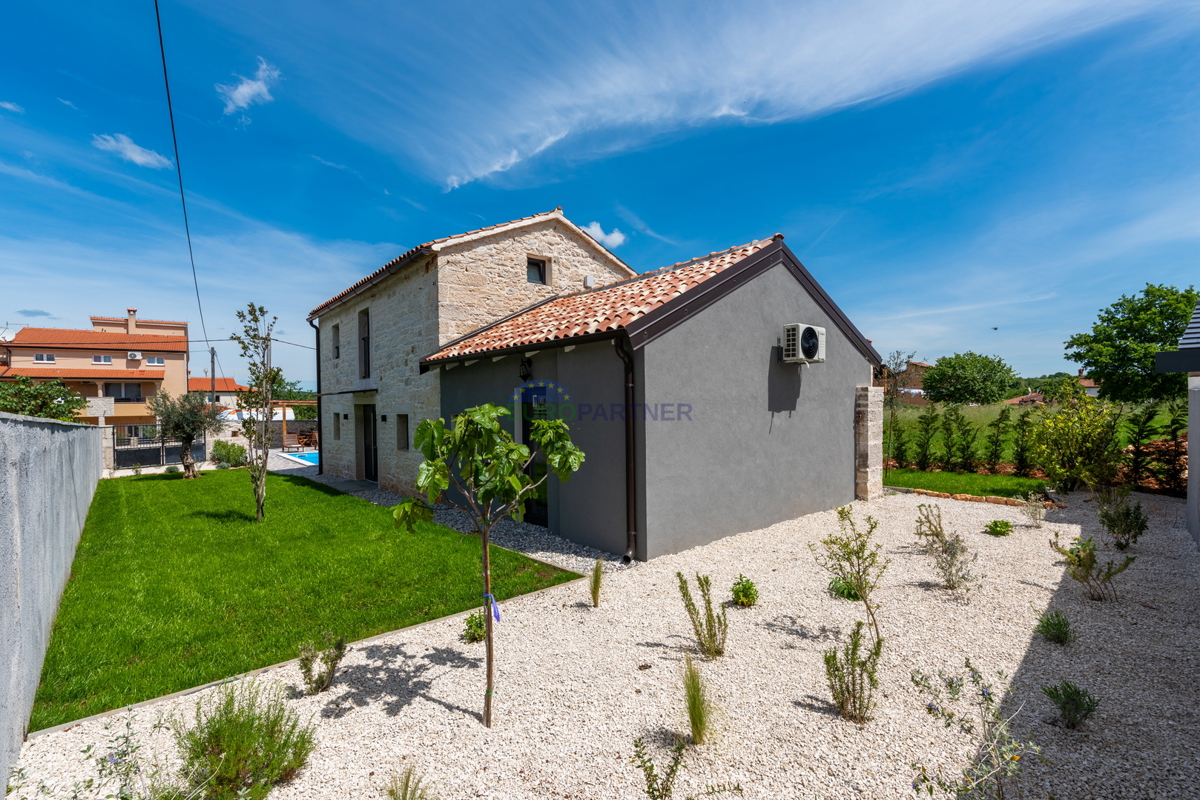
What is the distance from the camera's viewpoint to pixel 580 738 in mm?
3211

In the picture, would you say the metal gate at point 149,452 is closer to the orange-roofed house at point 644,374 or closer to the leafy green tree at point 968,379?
the orange-roofed house at point 644,374

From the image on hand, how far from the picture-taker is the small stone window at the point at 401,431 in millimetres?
13079

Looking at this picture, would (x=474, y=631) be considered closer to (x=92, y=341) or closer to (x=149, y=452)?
(x=149, y=452)

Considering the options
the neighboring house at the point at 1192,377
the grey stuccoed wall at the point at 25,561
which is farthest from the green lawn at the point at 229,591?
the neighboring house at the point at 1192,377

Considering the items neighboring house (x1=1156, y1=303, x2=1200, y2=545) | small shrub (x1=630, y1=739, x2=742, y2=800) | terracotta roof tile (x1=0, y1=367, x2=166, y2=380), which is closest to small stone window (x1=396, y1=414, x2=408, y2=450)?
small shrub (x1=630, y1=739, x2=742, y2=800)

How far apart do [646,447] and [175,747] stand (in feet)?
17.4

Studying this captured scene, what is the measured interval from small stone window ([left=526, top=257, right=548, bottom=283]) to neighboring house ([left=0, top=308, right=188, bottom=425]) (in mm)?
36161

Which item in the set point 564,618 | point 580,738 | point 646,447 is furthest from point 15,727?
point 646,447

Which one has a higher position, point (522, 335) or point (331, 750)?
point (522, 335)

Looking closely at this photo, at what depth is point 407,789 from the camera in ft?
8.24

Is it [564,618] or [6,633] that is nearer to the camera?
[6,633]

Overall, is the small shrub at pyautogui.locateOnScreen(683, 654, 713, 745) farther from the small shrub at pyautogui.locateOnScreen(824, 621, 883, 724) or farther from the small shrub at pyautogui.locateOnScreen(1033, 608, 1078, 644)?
the small shrub at pyautogui.locateOnScreen(1033, 608, 1078, 644)

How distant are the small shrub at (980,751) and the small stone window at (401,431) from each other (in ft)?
39.9

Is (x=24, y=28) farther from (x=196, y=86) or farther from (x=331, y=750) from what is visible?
(x=331, y=750)
